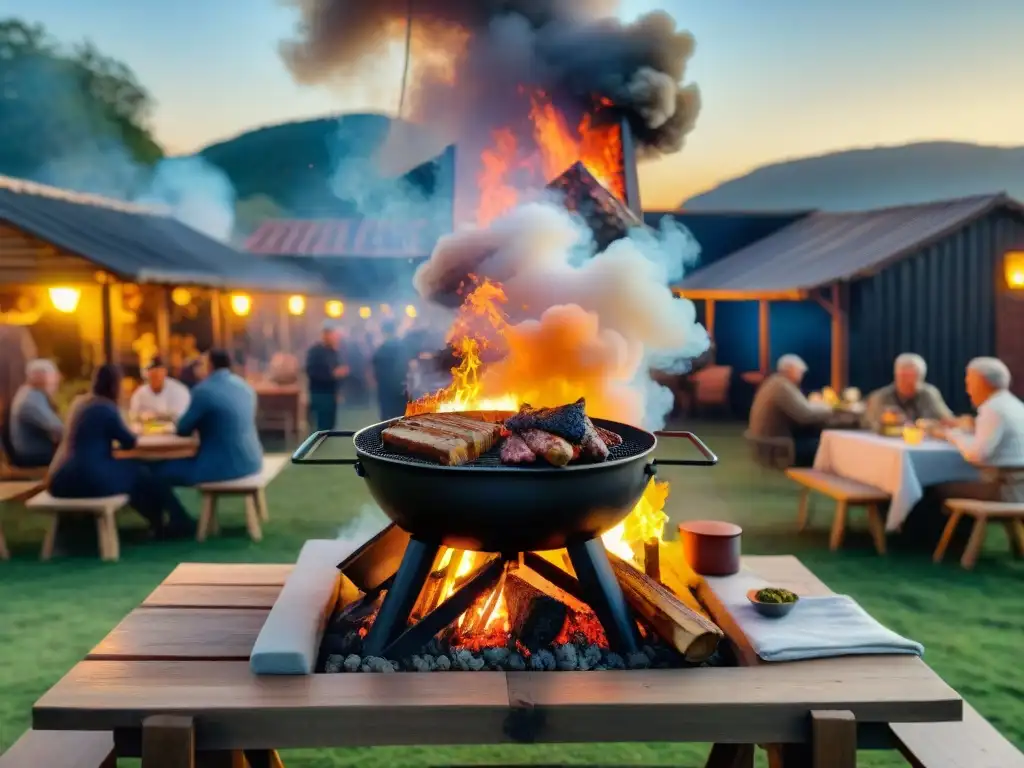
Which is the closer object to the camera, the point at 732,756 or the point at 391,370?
the point at 732,756

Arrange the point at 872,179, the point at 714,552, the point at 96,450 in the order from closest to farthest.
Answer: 1. the point at 714,552
2. the point at 96,450
3. the point at 872,179

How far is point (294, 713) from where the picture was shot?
2.21m

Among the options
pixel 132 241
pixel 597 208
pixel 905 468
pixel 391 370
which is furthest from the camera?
pixel 132 241

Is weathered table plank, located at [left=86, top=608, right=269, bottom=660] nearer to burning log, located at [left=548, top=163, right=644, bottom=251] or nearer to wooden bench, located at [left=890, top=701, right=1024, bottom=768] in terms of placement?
wooden bench, located at [left=890, top=701, right=1024, bottom=768]

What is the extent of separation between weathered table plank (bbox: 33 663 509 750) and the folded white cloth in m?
0.89

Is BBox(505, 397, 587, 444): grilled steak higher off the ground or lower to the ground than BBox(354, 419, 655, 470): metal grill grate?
higher

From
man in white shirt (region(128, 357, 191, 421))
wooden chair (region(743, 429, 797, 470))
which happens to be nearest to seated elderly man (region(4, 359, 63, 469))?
man in white shirt (region(128, 357, 191, 421))

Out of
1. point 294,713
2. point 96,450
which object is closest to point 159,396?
point 96,450

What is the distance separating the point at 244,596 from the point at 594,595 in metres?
1.38

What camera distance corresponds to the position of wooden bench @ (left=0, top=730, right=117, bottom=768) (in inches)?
101

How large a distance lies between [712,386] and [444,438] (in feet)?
43.0

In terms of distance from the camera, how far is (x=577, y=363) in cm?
414

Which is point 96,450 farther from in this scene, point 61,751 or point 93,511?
point 61,751

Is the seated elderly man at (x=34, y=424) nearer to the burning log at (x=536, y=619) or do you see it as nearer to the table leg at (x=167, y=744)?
the table leg at (x=167, y=744)
